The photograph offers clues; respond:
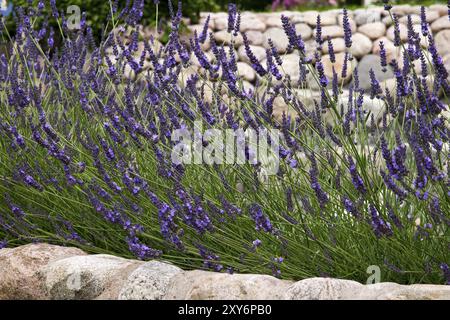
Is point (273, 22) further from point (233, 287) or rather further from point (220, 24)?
point (233, 287)

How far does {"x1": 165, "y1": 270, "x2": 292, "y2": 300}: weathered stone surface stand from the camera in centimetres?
254

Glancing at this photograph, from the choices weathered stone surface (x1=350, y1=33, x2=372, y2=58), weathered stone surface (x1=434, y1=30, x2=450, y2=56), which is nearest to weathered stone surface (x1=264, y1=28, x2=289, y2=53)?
weathered stone surface (x1=350, y1=33, x2=372, y2=58)

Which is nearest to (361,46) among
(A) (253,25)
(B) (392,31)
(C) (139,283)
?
(B) (392,31)

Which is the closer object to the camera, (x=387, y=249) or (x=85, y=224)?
(x=387, y=249)

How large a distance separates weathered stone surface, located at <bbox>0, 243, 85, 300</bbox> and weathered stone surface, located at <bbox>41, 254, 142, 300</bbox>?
0.09m

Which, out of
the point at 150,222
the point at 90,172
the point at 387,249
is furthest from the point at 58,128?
the point at 387,249

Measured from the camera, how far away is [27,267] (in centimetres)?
324
